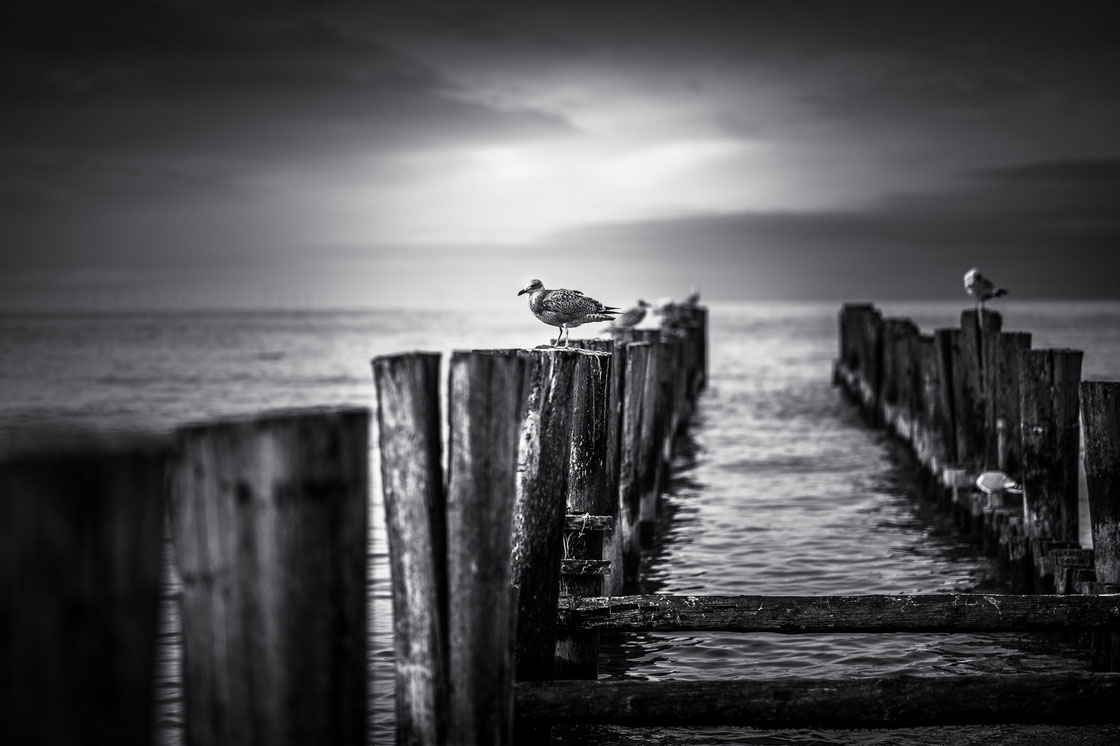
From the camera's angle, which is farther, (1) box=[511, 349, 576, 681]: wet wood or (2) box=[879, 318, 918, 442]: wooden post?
(2) box=[879, 318, 918, 442]: wooden post

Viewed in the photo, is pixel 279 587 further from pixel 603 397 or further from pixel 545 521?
pixel 603 397

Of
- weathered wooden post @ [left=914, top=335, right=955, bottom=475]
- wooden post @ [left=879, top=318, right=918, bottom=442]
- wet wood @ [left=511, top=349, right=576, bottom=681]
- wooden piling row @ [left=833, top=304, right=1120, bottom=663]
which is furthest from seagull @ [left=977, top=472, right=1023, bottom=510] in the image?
wet wood @ [left=511, top=349, right=576, bottom=681]

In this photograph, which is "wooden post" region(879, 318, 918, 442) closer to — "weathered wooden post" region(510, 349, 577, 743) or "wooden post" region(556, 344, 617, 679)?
"wooden post" region(556, 344, 617, 679)

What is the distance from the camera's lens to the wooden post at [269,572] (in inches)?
99.7

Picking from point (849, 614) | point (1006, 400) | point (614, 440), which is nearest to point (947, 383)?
point (1006, 400)

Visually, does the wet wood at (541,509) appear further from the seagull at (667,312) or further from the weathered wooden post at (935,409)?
the seagull at (667,312)

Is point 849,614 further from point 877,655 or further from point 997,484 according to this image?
point 997,484

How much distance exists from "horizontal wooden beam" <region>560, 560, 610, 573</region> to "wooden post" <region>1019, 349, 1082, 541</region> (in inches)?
145

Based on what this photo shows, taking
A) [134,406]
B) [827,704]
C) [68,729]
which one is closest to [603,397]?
[827,704]

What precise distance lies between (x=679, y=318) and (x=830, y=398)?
518 cm

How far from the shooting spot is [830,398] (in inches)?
1056

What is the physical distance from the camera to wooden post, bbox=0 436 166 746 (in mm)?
2055

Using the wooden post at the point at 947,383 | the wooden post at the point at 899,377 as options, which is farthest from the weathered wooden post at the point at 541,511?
the wooden post at the point at 899,377

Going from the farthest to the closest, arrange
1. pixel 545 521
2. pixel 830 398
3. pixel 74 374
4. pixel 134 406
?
1. pixel 74 374
2. pixel 134 406
3. pixel 830 398
4. pixel 545 521
